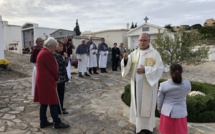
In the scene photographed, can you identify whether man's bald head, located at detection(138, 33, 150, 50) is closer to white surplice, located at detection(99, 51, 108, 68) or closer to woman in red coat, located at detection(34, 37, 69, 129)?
woman in red coat, located at detection(34, 37, 69, 129)

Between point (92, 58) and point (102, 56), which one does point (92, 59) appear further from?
point (102, 56)

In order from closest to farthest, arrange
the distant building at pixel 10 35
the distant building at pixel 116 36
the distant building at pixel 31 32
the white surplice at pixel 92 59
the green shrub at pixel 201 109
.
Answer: the green shrub at pixel 201 109 → the white surplice at pixel 92 59 → the distant building at pixel 116 36 → the distant building at pixel 31 32 → the distant building at pixel 10 35

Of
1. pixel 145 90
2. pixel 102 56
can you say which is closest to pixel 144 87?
pixel 145 90

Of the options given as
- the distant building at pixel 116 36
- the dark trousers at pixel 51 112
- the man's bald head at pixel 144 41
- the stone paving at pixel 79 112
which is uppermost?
the distant building at pixel 116 36

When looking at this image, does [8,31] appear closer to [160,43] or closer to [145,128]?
[160,43]

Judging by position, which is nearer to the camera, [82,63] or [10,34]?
[82,63]

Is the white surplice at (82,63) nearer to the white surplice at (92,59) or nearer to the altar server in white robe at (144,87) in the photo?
the white surplice at (92,59)

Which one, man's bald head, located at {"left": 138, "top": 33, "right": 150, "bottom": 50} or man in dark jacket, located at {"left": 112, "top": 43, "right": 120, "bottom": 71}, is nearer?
man's bald head, located at {"left": 138, "top": 33, "right": 150, "bottom": 50}

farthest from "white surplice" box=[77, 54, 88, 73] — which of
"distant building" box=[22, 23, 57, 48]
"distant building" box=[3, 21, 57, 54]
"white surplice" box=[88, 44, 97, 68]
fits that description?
"distant building" box=[22, 23, 57, 48]

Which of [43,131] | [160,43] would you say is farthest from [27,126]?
[160,43]

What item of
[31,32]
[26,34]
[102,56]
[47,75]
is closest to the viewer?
[47,75]

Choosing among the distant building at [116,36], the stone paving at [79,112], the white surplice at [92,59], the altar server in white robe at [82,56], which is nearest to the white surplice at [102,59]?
the white surplice at [92,59]

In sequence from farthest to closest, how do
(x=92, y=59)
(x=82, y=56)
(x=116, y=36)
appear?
(x=116, y=36)
(x=92, y=59)
(x=82, y=56)

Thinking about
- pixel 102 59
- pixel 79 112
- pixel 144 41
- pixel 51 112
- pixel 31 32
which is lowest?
pixel 79 112
